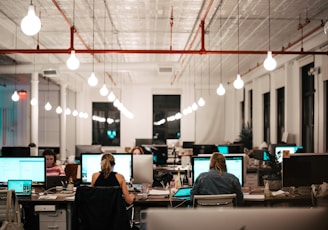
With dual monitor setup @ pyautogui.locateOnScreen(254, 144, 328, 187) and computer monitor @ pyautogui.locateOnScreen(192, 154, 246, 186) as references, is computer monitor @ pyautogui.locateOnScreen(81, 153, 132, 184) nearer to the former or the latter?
computer monitor @ pyautogui.locateOnScreen(192, 154, 246, 186)

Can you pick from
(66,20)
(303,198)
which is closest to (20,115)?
(66,20)

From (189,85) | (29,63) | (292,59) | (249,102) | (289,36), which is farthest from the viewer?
(189,85)

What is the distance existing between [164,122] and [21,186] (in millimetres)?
14988

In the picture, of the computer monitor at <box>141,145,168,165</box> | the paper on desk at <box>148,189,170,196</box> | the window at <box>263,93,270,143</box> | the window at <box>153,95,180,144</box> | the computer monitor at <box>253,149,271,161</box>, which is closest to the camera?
the paper on desk at <box>148,189,170,196</box>

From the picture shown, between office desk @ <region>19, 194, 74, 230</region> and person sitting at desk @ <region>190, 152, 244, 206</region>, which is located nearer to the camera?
person sitting at desk @ <region>190, 152, 244, 206</region>

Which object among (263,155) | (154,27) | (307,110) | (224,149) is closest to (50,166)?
(263,155)

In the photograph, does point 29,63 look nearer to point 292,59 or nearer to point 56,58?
point 56,58

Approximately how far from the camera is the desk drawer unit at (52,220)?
474 cm

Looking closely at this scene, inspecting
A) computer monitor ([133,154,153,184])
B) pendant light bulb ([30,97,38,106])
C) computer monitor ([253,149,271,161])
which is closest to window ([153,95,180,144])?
pendant light bulb ([30,97,38,106])

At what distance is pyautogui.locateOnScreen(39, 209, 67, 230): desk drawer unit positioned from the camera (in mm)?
4738

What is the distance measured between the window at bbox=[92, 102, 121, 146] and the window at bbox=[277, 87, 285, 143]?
891 centimetres

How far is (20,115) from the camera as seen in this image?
18.5m

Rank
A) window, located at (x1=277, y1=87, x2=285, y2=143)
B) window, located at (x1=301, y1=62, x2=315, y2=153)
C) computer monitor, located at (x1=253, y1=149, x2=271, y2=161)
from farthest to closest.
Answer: window, located at (x1=277, y1=87, x2=285, y2=143), window, located at (x1=301, y1=62, x2=315, y2=153), computer monitor, located at (x1=253, y1=149, x2=271, y2=161)

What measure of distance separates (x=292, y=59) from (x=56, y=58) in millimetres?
7300
